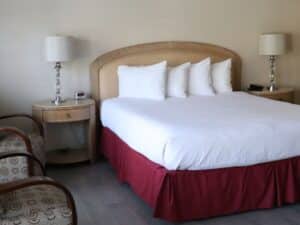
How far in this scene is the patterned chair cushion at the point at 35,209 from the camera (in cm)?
241

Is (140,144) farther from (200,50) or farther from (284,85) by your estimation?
(284,85)

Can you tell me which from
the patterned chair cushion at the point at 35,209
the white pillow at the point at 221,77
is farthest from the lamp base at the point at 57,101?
the patterned chair cushion at the point at 35,209

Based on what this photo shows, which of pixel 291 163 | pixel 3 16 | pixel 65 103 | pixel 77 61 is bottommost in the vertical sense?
pixel 291 163

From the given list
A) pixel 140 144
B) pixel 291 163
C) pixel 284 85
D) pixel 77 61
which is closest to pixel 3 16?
pixel 77 61

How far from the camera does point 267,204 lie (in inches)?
136

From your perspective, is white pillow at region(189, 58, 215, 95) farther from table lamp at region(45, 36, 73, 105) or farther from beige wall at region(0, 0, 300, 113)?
table lamp at region(45, 36, 73, 105)

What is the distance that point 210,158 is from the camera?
3164 millimetres

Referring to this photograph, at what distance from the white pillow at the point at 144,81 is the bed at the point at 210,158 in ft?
1.77

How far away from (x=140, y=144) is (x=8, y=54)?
6.28 feet

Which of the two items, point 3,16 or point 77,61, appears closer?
point 3,16

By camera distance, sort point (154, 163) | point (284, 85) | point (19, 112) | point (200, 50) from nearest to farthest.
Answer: point (154, 163), point (19, 112), point (200, 50), point (284, 85)

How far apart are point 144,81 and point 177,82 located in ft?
1.25

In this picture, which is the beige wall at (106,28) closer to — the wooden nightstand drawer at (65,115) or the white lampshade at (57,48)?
the white lampshade at (57,48)

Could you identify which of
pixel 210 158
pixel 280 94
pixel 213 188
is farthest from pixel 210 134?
pixel 280 94
